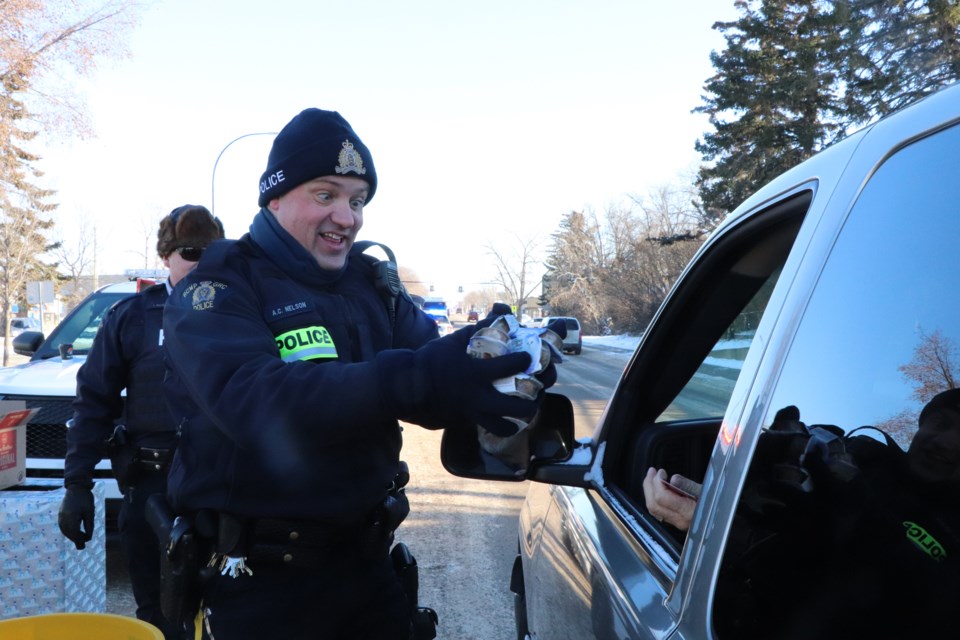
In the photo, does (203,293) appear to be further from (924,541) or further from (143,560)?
(143,560)

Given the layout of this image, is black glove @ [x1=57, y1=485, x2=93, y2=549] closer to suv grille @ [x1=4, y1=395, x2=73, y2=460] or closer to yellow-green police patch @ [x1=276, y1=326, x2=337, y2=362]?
suv grille @ [x1=4, y1=395, x2=73, y2=460]

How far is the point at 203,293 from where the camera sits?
1695 millimetres

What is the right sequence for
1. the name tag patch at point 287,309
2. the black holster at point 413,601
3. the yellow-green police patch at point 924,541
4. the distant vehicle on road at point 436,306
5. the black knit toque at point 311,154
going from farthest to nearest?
the distant vehicle on road at point 436,306 → the black holster at point 413,601 → the black knit toque at point 311,154 → the name tag patch at point 287,309 → the yellow-green police patch at point 924,541

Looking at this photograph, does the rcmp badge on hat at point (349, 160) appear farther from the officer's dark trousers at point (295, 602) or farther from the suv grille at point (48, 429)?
the suv grille at point (48, 429)

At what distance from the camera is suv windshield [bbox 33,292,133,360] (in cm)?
558

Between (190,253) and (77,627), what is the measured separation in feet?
6.03

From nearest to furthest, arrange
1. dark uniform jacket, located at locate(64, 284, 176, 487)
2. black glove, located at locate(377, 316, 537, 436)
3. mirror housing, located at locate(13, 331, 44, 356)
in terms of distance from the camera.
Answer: black glove, located at locate(377, 316, 537, 436), dark uniform jacket, located at locate(64, 284, 176, 487), mirror housing, located at locate(13, 331, 44, 356)

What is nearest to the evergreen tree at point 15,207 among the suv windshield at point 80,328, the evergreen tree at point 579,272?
the suv windshield at point 80,328

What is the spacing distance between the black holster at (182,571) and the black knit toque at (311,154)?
83 cm

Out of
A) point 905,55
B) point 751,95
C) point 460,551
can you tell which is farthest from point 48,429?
point 751,95

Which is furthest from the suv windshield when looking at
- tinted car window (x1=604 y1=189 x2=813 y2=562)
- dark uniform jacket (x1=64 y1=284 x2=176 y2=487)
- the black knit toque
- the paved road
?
tinted car window (x1=604 y1=189 x2=813 y2=562)

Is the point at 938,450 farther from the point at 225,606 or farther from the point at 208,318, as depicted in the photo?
the point at 225,606

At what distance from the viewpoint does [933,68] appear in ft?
7.13

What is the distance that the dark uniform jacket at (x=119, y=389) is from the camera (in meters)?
3.07
